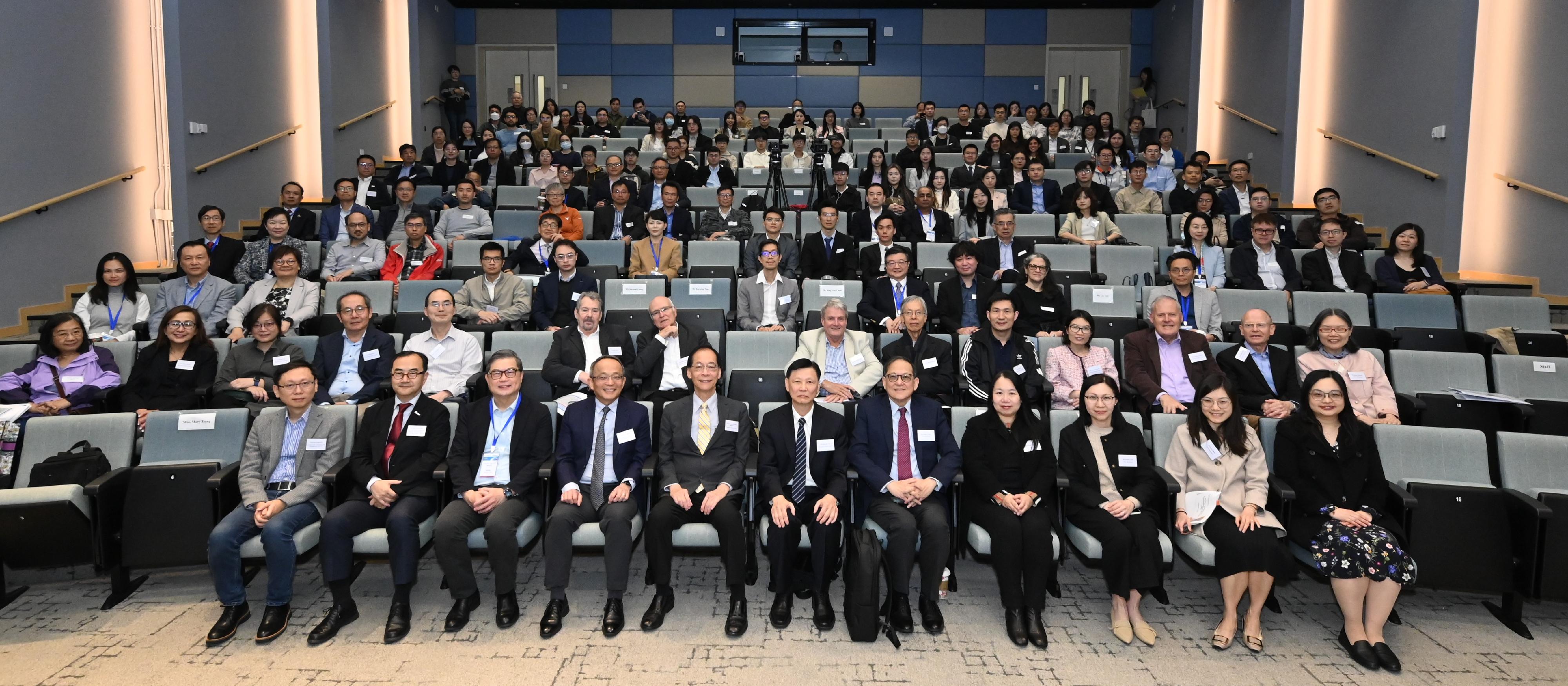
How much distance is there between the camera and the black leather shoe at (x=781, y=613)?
3146 millimetres

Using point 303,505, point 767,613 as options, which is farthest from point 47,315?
point 767,613

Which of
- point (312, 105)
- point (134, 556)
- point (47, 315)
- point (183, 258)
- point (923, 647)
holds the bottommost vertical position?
point (923, 647)

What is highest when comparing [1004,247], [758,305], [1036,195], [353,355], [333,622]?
[1036,195]

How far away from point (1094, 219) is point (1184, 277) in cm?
180

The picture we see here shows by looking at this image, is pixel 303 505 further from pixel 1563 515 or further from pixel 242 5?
pixel 242 5

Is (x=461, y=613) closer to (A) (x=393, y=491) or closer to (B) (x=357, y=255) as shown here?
(A) (x=393, y=491)

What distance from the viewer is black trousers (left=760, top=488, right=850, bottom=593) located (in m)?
3.19

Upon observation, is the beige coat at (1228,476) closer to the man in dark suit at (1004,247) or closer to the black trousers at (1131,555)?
the black trousers at (1131,555)

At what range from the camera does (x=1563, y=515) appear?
3.04m

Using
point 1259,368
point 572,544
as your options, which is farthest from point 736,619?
point 1259,368

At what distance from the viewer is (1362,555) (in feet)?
9.85

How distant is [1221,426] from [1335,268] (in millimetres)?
3328

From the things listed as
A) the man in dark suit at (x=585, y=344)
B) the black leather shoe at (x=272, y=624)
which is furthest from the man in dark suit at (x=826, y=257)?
the black leather shoe at (x=272, y=624)

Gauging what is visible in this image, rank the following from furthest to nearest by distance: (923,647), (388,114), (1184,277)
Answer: (388,114), (1184,277), (923,647)
